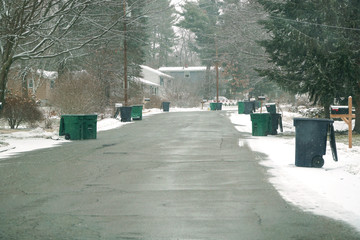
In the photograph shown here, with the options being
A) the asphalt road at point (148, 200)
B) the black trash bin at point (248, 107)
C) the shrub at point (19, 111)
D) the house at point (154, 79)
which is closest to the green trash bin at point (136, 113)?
the shrub at point (19, 111)

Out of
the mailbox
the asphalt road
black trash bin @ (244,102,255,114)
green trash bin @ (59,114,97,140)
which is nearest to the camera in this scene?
the asphalt road

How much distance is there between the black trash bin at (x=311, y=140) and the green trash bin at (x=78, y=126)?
10579mm

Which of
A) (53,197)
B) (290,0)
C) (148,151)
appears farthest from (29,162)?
(290,0)

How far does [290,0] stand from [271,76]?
135 inches

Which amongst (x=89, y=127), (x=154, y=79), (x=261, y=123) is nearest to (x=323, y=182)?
(x=261, y=123)

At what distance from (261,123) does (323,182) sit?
1188cm

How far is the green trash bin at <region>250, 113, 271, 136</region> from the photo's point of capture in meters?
21.8

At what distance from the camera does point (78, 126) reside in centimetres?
2070

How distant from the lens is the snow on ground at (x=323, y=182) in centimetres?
771

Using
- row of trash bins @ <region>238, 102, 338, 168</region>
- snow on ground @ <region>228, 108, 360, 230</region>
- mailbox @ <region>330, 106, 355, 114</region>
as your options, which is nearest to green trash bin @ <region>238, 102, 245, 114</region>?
snow on ground @ <region>228, 108, 360, 230</region>

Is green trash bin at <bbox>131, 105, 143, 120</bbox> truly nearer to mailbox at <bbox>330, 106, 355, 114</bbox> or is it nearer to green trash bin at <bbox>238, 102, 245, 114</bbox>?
green trash bin at <bbox>238, 102, 245, 114</bbox>

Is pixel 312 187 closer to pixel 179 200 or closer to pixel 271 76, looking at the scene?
pixel 179 200

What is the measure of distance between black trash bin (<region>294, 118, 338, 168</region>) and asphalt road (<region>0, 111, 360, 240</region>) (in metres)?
1.06

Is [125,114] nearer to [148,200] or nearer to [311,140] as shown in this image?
[311,140]
